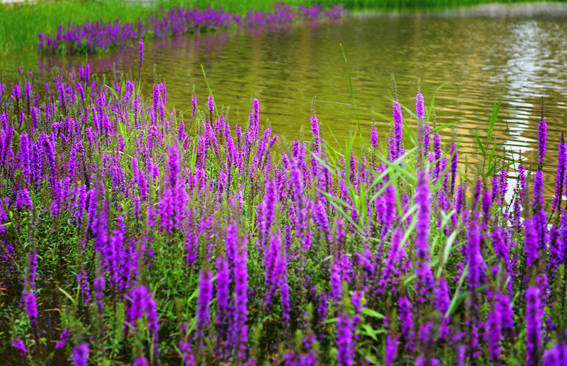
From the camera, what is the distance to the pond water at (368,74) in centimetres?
864

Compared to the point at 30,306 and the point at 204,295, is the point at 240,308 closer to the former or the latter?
the point at 204,295

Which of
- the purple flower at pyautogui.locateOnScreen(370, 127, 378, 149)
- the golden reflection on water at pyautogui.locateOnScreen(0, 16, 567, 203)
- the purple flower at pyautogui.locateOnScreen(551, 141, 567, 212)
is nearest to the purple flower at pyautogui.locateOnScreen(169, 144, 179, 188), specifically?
the golden reflection on water at pyautogui.locateOnScreen(0, 16, 567, 203)

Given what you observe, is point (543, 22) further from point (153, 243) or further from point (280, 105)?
point (153, 243)

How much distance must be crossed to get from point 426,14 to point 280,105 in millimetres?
29265

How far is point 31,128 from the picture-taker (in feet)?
18.3

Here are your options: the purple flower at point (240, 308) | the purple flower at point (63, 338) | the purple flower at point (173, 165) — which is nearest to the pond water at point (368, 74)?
the purple flower at point (173, 165)

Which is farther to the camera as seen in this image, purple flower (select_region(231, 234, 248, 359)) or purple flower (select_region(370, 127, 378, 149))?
purple flower (select_region(370, 127, 378, 149))

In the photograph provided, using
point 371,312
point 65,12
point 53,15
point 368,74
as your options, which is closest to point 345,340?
point 371,312

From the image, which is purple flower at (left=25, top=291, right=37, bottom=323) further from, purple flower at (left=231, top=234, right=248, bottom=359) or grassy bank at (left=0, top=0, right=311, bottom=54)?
grassy bank at (left=0, top=0, right=311, bottom=54)

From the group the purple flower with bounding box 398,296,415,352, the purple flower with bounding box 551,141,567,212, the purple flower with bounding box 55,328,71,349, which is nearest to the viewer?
the purple flower with bounding box 398,296,415,352

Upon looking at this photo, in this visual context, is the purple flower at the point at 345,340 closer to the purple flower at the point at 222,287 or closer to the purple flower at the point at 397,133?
the purple flower at the point at 222,287

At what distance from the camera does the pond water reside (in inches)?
340

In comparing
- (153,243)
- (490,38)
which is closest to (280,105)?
(153,243)

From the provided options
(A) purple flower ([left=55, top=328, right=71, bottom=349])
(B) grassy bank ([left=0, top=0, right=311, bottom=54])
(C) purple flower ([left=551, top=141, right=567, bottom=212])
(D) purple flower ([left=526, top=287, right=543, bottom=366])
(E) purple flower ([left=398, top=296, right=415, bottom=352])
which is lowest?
(A) purple flower ([left=55, top=328, right=71, bottom=349])
